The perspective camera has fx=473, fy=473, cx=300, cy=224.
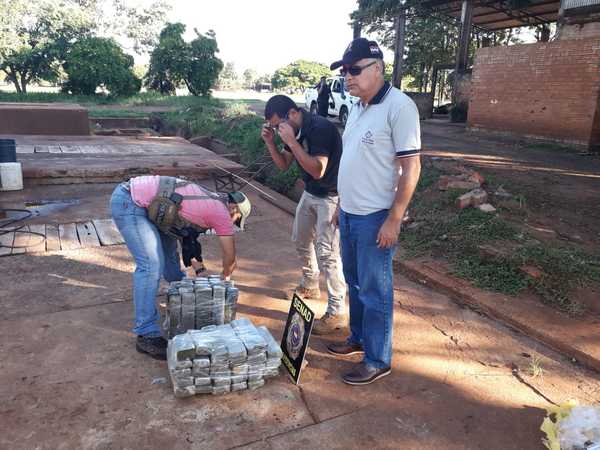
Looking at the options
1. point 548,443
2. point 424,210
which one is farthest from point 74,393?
point 424,210

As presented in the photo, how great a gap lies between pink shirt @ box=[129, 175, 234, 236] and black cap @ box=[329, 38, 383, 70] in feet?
3.86

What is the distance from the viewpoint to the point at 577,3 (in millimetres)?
12062

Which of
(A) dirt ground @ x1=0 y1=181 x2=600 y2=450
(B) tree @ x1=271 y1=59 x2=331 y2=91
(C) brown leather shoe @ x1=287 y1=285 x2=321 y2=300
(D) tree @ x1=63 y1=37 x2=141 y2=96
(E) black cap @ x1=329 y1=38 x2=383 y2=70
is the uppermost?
(B) tree @ x1=271 y1=59 x2=331 y2=91

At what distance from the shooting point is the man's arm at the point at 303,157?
3.09 meters

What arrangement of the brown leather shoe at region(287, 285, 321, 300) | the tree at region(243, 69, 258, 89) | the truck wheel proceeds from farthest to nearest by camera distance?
the tree at region(243, 69, 258, 89) → the truck wheel → the brown leather shoe at region(287, 285, 321, 300)

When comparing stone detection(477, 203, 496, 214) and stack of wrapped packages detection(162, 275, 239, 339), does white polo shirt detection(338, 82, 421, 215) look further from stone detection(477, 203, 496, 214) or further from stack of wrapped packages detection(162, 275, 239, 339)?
stone detection(477, 203, 496, 214)

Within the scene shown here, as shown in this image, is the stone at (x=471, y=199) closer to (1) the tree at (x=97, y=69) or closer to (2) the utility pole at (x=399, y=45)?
(2) the utility pole at (x=399, y=45)

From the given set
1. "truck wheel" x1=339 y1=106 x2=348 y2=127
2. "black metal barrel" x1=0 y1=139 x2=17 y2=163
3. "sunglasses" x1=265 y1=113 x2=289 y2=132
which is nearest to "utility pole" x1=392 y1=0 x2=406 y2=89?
"truck wheel" x1=339 y1=106 x2=348 y2=127

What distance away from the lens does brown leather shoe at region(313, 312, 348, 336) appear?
3.46 m

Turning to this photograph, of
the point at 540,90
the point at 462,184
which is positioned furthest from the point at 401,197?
the point at 540,90

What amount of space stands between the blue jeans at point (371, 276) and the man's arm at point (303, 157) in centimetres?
45

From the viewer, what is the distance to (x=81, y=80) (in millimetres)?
25359

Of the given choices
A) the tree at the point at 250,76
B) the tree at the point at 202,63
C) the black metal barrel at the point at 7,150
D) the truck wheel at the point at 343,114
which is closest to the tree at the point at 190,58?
the tree at the point at 202,63

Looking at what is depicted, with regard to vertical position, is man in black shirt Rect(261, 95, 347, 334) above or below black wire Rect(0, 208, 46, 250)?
above
